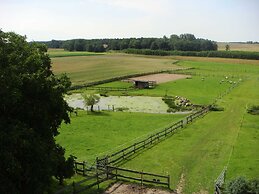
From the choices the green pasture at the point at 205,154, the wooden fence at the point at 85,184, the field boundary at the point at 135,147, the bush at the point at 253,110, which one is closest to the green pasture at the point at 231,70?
the bush at the point at 253,110

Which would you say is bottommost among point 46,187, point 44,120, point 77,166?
point 77,166

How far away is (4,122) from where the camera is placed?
20.9 m

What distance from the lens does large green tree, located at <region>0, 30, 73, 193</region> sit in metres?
20.0

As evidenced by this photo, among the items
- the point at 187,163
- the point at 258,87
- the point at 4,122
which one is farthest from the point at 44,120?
the point at 258,87

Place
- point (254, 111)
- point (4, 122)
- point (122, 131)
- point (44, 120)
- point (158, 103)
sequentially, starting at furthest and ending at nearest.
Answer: point (158, 103), point (254, 111), point (122, 131), point (44, 120), point (4, 122)

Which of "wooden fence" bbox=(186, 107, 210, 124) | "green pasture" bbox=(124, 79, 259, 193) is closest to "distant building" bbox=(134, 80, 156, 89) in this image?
"wooden fence" bbox=(186, 107, 210, 124)

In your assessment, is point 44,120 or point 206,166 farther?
point 206,166

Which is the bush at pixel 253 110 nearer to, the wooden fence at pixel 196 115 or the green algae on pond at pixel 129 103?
the wooden fence at pixel 196 115

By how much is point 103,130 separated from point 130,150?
10.4 meters

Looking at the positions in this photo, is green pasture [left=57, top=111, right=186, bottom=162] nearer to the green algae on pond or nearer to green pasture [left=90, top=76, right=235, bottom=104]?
the green algae on pond

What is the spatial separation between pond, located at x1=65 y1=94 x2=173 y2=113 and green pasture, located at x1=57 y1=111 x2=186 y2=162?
496 cm

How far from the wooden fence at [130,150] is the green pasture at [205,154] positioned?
1.12m

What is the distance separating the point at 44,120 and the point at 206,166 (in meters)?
16.6

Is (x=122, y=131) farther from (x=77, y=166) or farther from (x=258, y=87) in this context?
(x=258, y=87)
